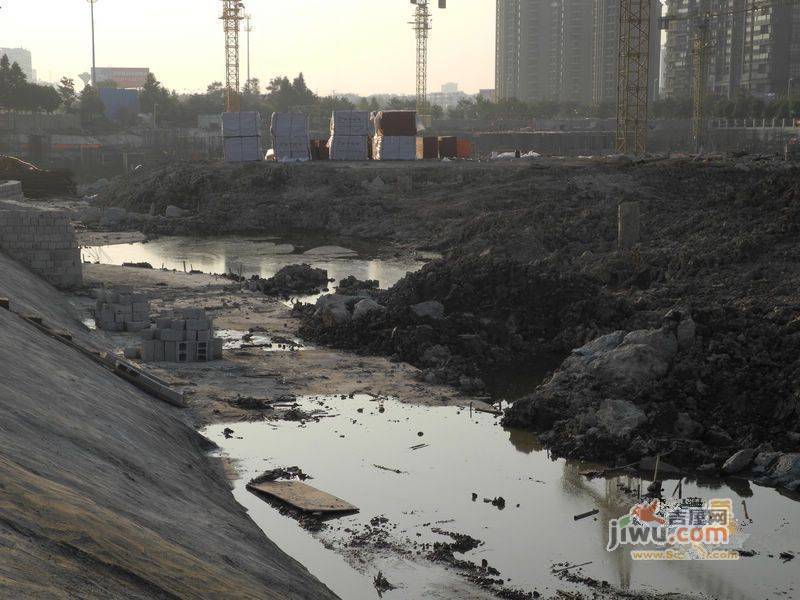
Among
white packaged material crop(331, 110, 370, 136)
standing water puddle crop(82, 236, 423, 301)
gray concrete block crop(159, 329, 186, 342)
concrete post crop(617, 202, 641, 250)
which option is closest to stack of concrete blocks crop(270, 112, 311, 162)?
white packaged material crop(331, 110, 370, 136)

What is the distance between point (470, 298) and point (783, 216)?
31.1ft

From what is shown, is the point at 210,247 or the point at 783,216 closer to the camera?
the point at 783,216

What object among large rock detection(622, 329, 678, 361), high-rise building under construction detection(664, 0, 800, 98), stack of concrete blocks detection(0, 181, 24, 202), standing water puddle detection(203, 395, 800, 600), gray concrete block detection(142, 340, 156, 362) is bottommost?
standing water puddle detection(203, 395, 800, 600)

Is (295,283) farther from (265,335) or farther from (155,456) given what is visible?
(155,456)

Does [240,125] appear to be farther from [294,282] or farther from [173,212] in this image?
[294,282]

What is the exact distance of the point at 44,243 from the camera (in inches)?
894

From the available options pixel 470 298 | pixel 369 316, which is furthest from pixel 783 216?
pixel 369 316

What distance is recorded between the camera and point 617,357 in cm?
1497

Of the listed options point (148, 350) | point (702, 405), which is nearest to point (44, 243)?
point (148, 350)

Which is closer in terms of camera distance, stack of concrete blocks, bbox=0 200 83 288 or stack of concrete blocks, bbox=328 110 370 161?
stack of concrete blocks, bbox=0 200 83 288

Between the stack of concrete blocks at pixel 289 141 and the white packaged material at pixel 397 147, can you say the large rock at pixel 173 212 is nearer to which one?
the stack of concrete blocks at pixel 289 141

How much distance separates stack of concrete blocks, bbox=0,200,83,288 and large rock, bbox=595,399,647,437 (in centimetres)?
1372

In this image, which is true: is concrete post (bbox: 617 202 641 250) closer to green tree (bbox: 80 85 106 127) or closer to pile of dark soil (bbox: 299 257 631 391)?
pile of dark soil (bbox: 299 257 631 391)

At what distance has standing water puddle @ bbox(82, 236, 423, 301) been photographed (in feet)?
101
